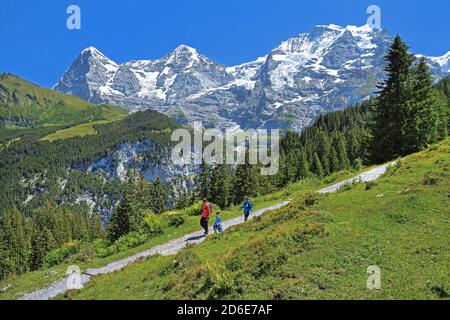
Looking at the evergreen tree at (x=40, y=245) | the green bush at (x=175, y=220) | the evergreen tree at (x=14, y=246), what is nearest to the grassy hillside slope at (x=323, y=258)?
the green bush at (x=175, y=220)

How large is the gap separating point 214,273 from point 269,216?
11.8 m

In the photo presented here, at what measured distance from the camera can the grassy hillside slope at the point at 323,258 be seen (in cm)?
1449

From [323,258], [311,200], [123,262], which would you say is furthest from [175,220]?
[323,258]

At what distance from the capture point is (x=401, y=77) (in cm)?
5419

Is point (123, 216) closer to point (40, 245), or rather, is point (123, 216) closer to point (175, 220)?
point (40, 245)

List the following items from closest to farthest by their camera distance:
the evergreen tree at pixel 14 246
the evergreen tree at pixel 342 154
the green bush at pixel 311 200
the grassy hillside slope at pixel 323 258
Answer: the grassy hillside slope at pixel 323 258, the green bush at pixel 311 200, the evergreen tree at pixel 14 246, the evergreen tree at pixel 342 154

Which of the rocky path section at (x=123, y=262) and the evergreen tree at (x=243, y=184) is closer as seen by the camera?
the rocky path section at (x=123, y=262)

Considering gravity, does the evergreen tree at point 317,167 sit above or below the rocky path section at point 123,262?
above

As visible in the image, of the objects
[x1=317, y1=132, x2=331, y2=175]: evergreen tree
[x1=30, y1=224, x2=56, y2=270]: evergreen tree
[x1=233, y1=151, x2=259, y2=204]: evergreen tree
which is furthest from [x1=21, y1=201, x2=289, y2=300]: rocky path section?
[x1=317, y1=132, x2=331, y2=175]: evergreen tree

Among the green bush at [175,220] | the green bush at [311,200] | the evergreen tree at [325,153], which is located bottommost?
the green bush at [175,220]

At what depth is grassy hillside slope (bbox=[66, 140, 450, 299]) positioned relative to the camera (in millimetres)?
14492

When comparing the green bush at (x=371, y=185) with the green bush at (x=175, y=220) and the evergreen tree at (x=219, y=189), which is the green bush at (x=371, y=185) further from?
the evergreen tree at (x=219, y=189)
